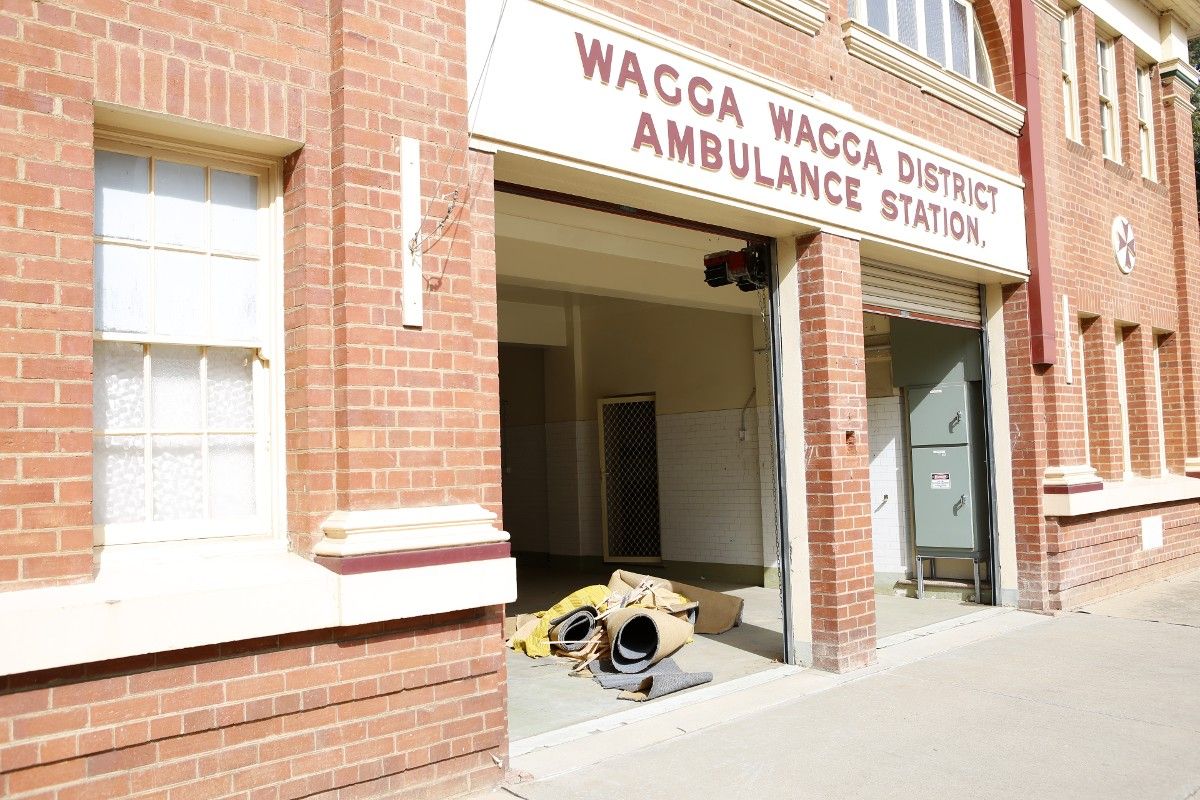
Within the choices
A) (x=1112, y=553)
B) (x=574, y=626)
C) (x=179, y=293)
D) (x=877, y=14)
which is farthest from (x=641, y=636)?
(x=1112, y=553)

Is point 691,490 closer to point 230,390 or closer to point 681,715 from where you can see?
point 681,715

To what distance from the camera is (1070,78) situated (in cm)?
1064

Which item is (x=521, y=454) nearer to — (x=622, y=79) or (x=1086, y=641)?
(x=1086, y=641)

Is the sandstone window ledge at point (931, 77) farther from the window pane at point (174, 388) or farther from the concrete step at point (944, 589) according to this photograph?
the window pane at point (174, 388)

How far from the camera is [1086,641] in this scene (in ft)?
26.1

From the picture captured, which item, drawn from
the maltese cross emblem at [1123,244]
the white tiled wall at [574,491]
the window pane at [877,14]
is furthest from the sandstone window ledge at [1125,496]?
the white tiled wall at [574,491]

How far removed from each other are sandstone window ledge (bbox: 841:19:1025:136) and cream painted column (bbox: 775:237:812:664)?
1732 millimetres

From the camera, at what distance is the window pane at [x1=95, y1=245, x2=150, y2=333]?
157 inches

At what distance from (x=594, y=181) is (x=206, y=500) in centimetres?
279

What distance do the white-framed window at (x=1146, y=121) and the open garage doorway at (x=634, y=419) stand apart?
5385mm

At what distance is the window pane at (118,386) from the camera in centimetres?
399

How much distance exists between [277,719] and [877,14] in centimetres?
720

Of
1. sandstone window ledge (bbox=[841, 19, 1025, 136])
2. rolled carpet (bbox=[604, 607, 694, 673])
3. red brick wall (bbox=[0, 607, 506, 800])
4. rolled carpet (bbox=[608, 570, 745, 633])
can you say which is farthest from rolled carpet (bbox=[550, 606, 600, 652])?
sandstone window ledge (bbox=[841, 19, 1025, 136])

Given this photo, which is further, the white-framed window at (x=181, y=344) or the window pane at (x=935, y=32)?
the window pane at (x=935, y=32)
